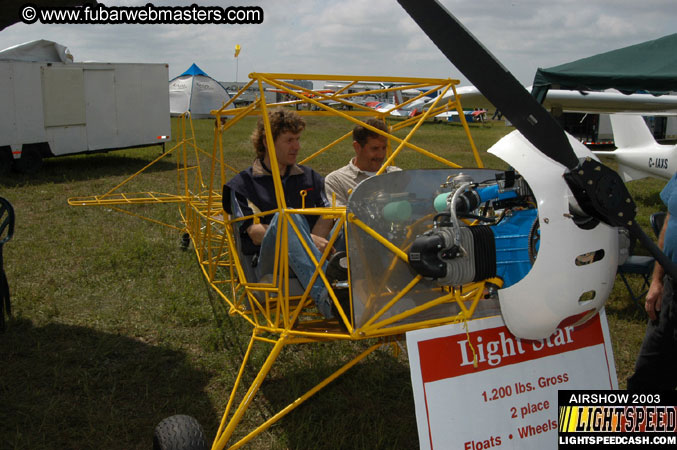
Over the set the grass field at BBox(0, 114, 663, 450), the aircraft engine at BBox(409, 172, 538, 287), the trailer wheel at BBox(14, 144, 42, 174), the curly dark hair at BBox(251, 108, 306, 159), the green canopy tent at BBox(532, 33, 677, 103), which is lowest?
the grass field at BBox(0, 114, 663, 450)

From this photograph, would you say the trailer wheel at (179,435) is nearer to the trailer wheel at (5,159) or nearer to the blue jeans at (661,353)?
the blue jeans at (661,353)

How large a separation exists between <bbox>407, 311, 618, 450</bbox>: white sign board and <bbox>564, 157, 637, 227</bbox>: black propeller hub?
2.14ft

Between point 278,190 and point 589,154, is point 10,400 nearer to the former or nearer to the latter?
point 278,190

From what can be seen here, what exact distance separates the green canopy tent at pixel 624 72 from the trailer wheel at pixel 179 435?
5.69 metres

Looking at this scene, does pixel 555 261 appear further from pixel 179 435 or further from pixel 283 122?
pixel 283 122

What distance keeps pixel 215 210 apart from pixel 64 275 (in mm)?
2081

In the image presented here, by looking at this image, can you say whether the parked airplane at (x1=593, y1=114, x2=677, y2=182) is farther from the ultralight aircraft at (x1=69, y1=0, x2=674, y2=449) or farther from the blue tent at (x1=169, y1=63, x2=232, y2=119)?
the blue tent at (x1=169, y1=63, x2=232, y2=119)

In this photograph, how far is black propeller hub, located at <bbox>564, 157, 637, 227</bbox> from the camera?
1953mm

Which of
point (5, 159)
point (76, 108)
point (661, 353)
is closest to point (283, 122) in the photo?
point (661, 353)

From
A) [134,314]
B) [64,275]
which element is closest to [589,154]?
[134,314]

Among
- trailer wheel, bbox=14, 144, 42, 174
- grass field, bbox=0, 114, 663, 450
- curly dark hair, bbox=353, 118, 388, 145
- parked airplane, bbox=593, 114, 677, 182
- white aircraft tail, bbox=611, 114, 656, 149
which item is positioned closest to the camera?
grass field, bbox=0, 114, 663, 450

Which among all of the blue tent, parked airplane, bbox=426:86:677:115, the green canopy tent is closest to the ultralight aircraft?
the green canopy tent

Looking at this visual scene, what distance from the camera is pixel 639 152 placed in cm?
1065

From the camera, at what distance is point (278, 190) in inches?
110
